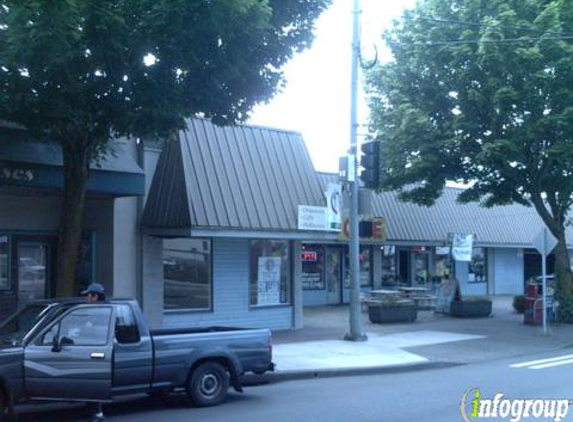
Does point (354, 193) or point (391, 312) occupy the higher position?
point (354, 193)

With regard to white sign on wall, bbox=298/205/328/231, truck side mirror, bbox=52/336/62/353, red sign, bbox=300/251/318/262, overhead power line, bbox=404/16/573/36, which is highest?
overhead power line, bbox=404/16/573/36

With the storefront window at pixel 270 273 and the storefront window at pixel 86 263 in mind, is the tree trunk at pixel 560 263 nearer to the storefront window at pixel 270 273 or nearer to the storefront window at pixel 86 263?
the storefront window at pixel 270 273

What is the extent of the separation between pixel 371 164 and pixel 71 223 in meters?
7.85

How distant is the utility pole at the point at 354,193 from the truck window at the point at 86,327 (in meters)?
9.20

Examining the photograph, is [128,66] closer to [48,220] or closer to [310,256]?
[48,220]

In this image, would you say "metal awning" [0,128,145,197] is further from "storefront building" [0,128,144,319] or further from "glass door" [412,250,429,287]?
"glass door" [412,250,429,287]

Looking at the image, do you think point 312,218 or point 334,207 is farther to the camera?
point 334,207

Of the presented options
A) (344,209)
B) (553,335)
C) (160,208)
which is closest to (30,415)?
(160,208)

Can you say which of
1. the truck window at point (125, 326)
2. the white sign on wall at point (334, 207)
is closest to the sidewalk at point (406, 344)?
the white sign on wall at point (334, 207)

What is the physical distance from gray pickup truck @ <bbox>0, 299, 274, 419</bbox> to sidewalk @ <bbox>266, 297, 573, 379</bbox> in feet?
8.74

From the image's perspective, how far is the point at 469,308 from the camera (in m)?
24.9

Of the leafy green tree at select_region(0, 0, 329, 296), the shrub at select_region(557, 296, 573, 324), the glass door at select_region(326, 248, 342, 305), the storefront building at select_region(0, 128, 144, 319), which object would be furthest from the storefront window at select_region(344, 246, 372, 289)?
the leafy green tree at select_region(0, 0, 329, 296)

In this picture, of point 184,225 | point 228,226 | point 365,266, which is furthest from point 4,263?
point 365,266

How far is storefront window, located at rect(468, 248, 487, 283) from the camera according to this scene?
116 feet
